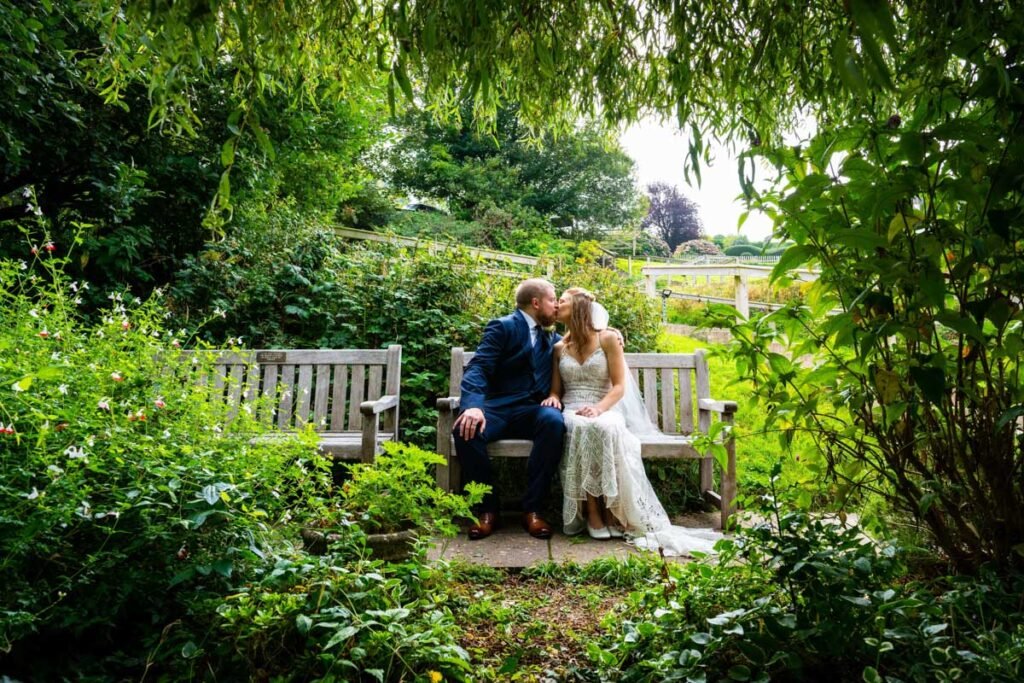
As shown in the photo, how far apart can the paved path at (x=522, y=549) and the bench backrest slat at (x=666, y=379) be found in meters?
1.18

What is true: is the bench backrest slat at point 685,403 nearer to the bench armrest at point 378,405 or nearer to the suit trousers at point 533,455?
the suit trousers at point 533,455

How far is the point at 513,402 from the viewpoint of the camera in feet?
14.4

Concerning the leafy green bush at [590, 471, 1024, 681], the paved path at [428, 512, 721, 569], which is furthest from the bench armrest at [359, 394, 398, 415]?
the leafy green bush at [590, 471, 1024, 681]

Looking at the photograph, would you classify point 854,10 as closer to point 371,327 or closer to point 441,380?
point 441,380

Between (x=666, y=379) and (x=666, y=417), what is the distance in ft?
0.98

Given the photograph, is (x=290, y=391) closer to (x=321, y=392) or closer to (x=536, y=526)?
(x=321, y=392)

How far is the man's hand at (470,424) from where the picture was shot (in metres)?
4.03

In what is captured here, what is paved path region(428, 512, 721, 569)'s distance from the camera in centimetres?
344

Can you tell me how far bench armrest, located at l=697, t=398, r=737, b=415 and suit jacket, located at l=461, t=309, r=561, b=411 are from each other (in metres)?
1.10

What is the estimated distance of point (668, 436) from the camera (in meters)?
4.46

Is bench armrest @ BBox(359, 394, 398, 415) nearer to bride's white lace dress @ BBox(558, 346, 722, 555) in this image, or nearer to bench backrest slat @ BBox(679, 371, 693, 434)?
bride's white lace dress @ BBox(558, 346, 722, 555)

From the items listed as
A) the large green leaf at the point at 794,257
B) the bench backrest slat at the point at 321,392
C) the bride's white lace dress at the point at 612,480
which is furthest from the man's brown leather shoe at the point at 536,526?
the large green leaf at the point at 794,257

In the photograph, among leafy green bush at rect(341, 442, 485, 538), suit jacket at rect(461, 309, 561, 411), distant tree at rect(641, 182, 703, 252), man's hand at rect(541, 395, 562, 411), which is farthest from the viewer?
distant tree at rect(641, 182, 703, 252)

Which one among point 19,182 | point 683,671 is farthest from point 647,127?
point 19,182
